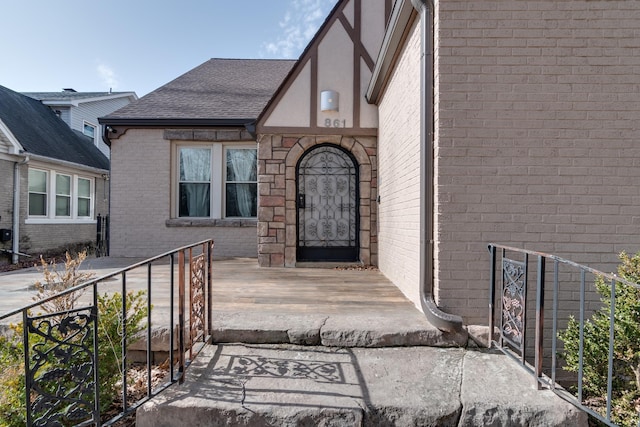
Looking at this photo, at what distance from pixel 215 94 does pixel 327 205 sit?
4.20 metres

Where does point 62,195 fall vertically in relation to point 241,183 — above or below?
below

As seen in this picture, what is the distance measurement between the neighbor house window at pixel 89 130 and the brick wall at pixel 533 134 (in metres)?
16.8

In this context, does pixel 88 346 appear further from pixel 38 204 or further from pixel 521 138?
pixel 38 204

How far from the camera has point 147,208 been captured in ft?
26.0

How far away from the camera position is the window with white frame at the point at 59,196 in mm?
10609

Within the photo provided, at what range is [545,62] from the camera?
11.0 ft

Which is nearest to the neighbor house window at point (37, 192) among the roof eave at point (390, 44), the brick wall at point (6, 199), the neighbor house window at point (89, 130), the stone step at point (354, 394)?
the brick wall at point (6, 199)

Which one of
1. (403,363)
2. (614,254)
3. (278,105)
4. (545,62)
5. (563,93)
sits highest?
(278,105)

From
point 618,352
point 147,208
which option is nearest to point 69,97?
point 147,208

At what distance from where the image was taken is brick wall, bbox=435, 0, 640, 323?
3.27m

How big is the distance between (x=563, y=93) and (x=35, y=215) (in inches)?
494

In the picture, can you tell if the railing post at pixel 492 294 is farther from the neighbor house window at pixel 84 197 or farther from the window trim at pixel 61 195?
the neighbor house window at pixel 84 197

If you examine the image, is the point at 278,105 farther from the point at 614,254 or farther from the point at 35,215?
the point at 35,215

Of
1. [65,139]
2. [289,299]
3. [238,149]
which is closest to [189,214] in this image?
[238,149]
